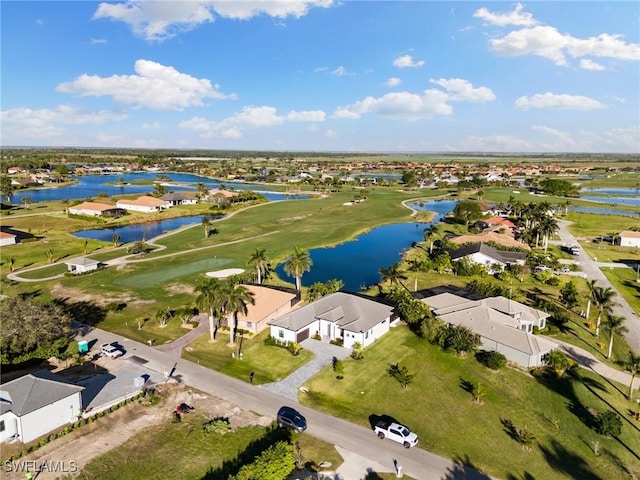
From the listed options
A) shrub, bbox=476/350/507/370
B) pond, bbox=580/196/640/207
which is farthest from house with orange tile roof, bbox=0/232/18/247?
pond, bbox=580/196/640/207

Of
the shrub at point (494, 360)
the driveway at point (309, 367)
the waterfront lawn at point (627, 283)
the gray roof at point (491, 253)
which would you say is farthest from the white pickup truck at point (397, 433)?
the gray roof at point (491, 253)

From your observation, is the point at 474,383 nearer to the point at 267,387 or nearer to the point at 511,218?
the point at 267,387

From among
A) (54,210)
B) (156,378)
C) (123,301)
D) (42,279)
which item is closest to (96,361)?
(156,378)

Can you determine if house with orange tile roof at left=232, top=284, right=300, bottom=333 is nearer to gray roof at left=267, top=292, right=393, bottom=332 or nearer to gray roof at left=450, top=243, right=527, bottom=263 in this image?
gray roof at left=267, top=292, right=393, bottom=332

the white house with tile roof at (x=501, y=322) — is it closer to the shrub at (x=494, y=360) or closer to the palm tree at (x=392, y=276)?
the shrub at (x=494, y=360)

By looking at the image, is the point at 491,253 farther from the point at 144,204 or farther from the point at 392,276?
the point at 144,204

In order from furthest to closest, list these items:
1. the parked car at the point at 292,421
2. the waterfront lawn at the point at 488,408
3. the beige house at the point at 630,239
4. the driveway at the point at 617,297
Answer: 1. the beige house at the point at 630,239
2. the driveway at the point at 617,297
3. the parked car at the point at 292,421
4. the waterfront lawn at the point at 488,408
